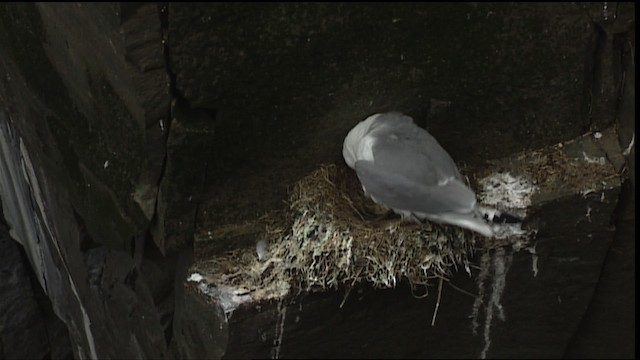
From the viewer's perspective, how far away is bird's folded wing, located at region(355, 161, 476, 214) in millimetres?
2297

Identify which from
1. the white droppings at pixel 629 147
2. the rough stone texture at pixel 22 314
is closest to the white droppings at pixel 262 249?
the white droppings at pixel 629 147

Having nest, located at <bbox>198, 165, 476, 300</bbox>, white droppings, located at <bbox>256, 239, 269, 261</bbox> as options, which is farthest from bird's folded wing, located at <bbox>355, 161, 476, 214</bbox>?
white droppings, located at <bbox>256, 239, 269, 261</bbox>

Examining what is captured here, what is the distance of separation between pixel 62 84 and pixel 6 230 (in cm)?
167

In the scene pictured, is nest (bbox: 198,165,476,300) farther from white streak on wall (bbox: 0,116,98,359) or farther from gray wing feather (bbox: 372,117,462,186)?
white streak on wall (bbox: 0,116,98,359)

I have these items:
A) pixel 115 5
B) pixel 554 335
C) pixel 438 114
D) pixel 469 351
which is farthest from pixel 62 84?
pixel 554 335

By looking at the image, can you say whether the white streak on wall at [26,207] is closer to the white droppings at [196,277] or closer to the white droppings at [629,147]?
the white droppings at [196,277]

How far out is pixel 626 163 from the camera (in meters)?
2.69

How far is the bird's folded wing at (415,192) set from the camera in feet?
7.54

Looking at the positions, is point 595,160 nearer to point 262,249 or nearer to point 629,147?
point 629,147

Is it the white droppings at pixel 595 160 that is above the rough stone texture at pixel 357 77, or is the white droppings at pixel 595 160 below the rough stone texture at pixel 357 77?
below

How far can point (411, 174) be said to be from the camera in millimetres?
2295

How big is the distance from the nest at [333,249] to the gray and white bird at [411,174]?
0.14 m

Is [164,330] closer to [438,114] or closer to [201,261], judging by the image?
[201,261]

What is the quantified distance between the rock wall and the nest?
0.07 metres
